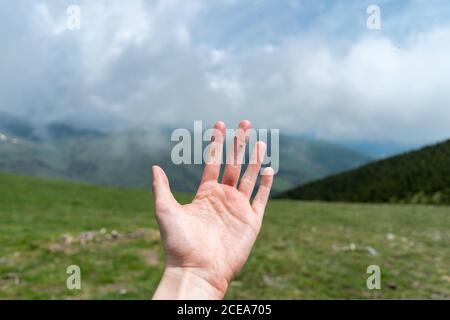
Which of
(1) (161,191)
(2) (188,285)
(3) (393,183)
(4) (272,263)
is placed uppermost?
(3) (393,183)

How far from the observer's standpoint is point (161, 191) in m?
4.04

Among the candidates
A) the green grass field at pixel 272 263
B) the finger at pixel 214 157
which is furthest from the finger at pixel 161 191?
the green grass field at pixel 272 263

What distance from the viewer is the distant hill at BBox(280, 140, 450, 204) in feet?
334

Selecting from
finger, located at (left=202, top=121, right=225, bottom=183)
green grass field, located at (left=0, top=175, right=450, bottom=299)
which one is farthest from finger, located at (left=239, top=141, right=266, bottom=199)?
green grass field, located at (left=0, top=175, right=450, bottom=299)

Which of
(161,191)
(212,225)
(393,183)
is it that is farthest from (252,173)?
(393,183)

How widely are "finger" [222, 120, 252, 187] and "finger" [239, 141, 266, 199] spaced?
0.09 m

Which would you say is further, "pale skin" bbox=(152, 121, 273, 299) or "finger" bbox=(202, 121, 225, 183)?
"finger" bbox=(202, 121, 225, 183)

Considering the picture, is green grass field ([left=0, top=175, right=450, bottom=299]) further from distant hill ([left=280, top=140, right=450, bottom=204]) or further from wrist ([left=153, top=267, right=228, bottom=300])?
distant hill ([left=280, top=140, right=450, bottom=204])

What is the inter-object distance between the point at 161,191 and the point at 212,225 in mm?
676

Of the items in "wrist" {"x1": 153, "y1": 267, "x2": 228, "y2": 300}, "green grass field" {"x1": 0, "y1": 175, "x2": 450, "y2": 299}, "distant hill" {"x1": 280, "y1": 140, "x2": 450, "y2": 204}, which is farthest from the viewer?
"distant hill" {"x1": 280, "y1": 140, "x2": 450, "y2": 204}

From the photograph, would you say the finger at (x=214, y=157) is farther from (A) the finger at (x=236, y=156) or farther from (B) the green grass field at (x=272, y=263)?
(B) the green grass field at (x=272, y=263)

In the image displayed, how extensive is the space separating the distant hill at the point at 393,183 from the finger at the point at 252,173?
84444mm

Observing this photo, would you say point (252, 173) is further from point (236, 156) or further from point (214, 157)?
point (214, 157)

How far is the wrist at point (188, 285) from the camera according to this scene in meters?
3.89
